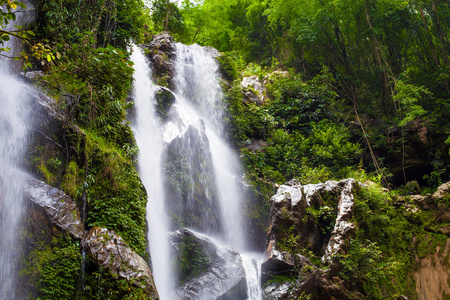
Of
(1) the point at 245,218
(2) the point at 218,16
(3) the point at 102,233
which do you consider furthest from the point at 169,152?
(2) the point at 218,16

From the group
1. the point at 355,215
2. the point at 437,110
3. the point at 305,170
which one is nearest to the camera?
the point at 355,215

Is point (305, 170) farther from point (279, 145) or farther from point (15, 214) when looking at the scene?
point (15, 214)

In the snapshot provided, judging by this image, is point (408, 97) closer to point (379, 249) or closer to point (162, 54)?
point (379, 249)

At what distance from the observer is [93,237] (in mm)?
4559

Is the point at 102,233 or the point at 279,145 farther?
the point at 279,145

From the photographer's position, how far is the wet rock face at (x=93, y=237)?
4359 millimetres

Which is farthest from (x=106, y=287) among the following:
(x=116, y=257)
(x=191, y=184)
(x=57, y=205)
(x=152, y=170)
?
(x=191, y=184)

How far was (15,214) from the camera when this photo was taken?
4117 millimetres

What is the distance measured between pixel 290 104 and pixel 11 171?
10.6 metres

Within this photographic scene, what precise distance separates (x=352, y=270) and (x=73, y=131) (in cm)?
599

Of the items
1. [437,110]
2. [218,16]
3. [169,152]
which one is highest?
[218,16]

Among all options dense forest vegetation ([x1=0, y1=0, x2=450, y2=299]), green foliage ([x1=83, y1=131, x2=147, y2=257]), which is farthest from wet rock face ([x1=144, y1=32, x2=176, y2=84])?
green foliage ([x1=83, y1=131, x2=147, y2=257])

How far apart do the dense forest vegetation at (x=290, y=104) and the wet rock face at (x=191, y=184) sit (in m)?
1.50

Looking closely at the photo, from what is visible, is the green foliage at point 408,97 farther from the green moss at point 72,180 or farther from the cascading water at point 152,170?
the green moss at point 72,180
